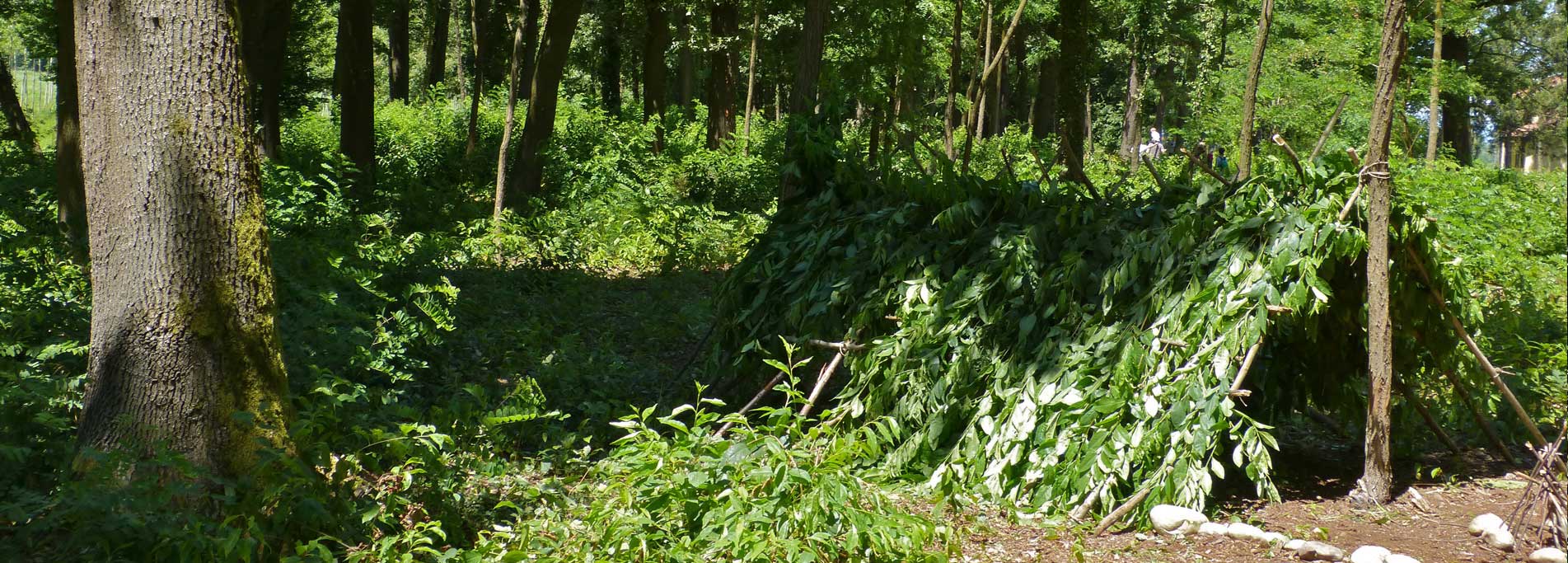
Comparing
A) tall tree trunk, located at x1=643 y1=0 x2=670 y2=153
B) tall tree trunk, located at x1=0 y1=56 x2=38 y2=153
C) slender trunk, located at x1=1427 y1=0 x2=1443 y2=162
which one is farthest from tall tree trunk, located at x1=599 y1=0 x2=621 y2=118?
slender trunk, located at x1=1427 y1=0 x2=1443 y2=162

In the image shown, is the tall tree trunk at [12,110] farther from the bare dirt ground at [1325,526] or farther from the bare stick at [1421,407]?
the bare stick at [1421,407]

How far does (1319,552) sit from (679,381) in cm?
503

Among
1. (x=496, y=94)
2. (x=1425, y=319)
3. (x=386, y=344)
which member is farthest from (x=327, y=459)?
(x=496, y=94)

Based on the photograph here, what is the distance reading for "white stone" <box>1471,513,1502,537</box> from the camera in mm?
4652

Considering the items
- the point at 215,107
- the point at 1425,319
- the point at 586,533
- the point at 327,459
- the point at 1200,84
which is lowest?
the point at 586,533

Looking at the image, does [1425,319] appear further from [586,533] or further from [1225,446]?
[586,533]

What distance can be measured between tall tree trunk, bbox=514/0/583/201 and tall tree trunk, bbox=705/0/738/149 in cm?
532

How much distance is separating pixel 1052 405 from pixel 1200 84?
26.5 m

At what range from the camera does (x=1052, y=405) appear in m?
5.34

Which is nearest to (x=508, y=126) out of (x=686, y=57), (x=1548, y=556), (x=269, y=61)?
(x=269, y=61)

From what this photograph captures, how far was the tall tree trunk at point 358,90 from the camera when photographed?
15.5 meters

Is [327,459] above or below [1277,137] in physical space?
below

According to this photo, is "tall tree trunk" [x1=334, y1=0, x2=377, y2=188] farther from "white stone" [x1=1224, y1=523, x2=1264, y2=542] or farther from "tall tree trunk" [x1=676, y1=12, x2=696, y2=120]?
"white stone" [x1=1224, y1=523, x2=1264, y2=542]

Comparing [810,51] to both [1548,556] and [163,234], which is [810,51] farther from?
[1548,556]
